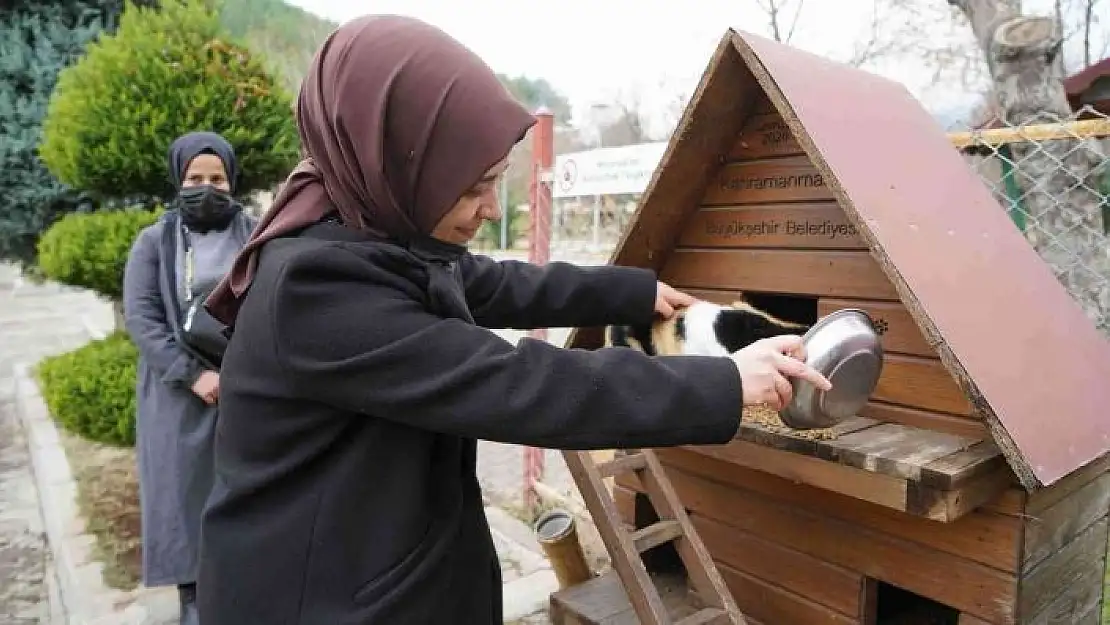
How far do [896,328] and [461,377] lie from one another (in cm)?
112

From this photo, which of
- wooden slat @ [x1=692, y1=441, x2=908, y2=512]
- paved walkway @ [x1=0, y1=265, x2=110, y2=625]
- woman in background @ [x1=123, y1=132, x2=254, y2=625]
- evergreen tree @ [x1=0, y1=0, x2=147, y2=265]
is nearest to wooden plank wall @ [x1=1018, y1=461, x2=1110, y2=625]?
wooden slat @ [x1=692, y1=441, x2=908, y2=512]

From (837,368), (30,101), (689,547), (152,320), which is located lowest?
(689,547)

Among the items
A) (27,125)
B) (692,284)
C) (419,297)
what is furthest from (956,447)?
(27,125)

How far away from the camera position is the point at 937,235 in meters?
1.66

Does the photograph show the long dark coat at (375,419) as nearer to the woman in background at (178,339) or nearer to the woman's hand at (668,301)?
the woman's hand at (668,301)

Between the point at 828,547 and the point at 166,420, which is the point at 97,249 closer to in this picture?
the point at 166,420

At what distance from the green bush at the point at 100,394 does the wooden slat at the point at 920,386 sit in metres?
Result: 4.90

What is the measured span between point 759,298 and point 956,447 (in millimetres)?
Result: 729

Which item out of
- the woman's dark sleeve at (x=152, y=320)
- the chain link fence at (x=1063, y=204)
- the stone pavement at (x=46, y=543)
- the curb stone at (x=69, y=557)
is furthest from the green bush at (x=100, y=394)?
the chain link fence at (x=1063, y=204)

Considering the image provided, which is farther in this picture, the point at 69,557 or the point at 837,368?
the point at 69,557

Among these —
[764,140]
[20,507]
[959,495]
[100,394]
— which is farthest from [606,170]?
[20,507]

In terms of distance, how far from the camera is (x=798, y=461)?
1.74 meters

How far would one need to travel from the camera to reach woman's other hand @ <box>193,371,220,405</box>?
2852 mm

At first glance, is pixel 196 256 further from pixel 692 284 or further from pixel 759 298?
pixel 759 298
